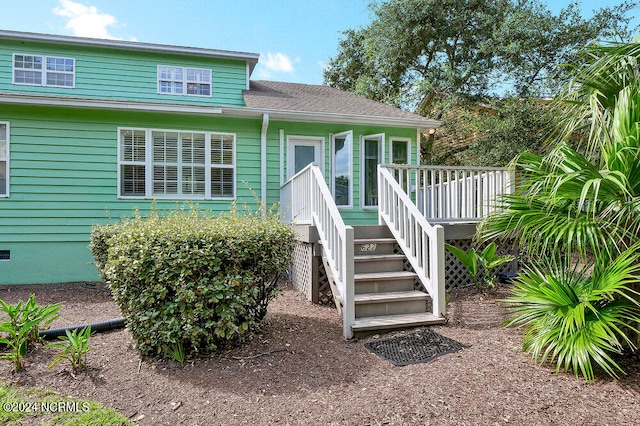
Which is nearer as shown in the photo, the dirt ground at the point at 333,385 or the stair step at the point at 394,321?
the dirt ground at the point at 333,385

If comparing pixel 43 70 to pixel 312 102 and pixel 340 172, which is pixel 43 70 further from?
pixel 340 172

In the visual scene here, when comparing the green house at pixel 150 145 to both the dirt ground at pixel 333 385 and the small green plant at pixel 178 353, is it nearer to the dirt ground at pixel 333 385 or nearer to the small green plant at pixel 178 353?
the dirt ground at pixel 333 385

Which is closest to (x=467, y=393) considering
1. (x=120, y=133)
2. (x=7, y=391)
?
(x=7, y=391)

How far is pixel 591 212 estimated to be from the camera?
316cm

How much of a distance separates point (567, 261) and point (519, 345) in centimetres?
93

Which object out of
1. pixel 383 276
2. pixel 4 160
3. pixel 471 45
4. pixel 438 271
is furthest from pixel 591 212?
pixel 471 45

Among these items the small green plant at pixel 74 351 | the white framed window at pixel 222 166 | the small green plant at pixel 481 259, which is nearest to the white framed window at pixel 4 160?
the white framed window at pixel 222 166

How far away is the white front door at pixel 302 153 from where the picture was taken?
8.37m

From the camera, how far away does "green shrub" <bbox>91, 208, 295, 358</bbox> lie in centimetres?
316

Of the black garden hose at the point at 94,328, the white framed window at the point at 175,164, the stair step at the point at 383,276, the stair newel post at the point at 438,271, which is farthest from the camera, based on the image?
the white framed window at the point at 175,164

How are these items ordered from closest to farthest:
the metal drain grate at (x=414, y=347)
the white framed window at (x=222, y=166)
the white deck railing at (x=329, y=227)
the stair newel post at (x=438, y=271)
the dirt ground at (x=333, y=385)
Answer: the dirt ground at (x=333, y=385)
the metal drain grate at (x=414, y=347)
the white deck railing at (x=329, y=227)
the stair newel post at (x=438, y=271)
the white framed window at (x=222, y=166)

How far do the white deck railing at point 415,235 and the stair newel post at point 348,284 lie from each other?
1.05 m

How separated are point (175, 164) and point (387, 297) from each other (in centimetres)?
560

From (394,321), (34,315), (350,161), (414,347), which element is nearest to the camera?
(34,315)
